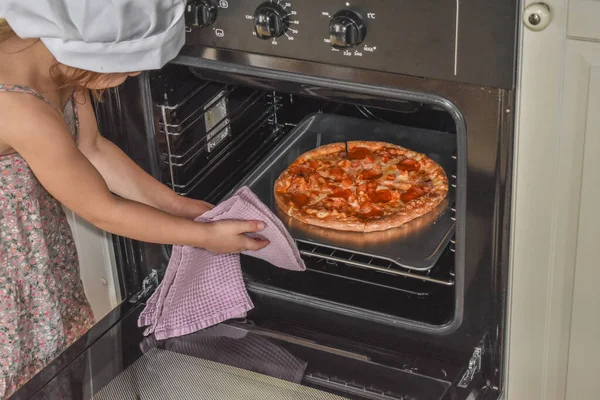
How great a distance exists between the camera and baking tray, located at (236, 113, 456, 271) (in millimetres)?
1603

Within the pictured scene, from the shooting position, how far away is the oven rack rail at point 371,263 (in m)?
1.56

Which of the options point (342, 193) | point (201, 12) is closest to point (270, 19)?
point (201, 12)

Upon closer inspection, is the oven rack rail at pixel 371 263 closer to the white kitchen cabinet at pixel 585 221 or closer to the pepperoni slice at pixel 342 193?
the pepperoni slice at pixel 342 193

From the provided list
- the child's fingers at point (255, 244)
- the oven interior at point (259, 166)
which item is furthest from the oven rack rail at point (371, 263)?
the child's fingers at point (255, 244)

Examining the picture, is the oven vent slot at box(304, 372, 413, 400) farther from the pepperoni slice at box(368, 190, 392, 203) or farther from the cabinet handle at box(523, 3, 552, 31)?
the cabinet handle at box(523, 3, 552, 31)

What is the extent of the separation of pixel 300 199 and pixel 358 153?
19 centimetres

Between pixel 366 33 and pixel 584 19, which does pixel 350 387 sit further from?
pixel 584 19

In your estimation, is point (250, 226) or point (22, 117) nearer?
point (22, 117)

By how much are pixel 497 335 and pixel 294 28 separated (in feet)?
1.87

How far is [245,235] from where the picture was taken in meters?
1.53

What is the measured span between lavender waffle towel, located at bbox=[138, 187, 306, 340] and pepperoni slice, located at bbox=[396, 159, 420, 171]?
0.38 meters

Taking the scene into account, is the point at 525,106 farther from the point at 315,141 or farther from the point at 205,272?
the point at 315,141

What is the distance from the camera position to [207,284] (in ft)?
5.14

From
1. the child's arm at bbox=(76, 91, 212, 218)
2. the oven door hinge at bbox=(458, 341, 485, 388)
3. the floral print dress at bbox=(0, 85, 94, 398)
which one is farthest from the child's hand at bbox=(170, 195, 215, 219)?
the oven door hinge at bbox=(458, 341, 485, 388)
